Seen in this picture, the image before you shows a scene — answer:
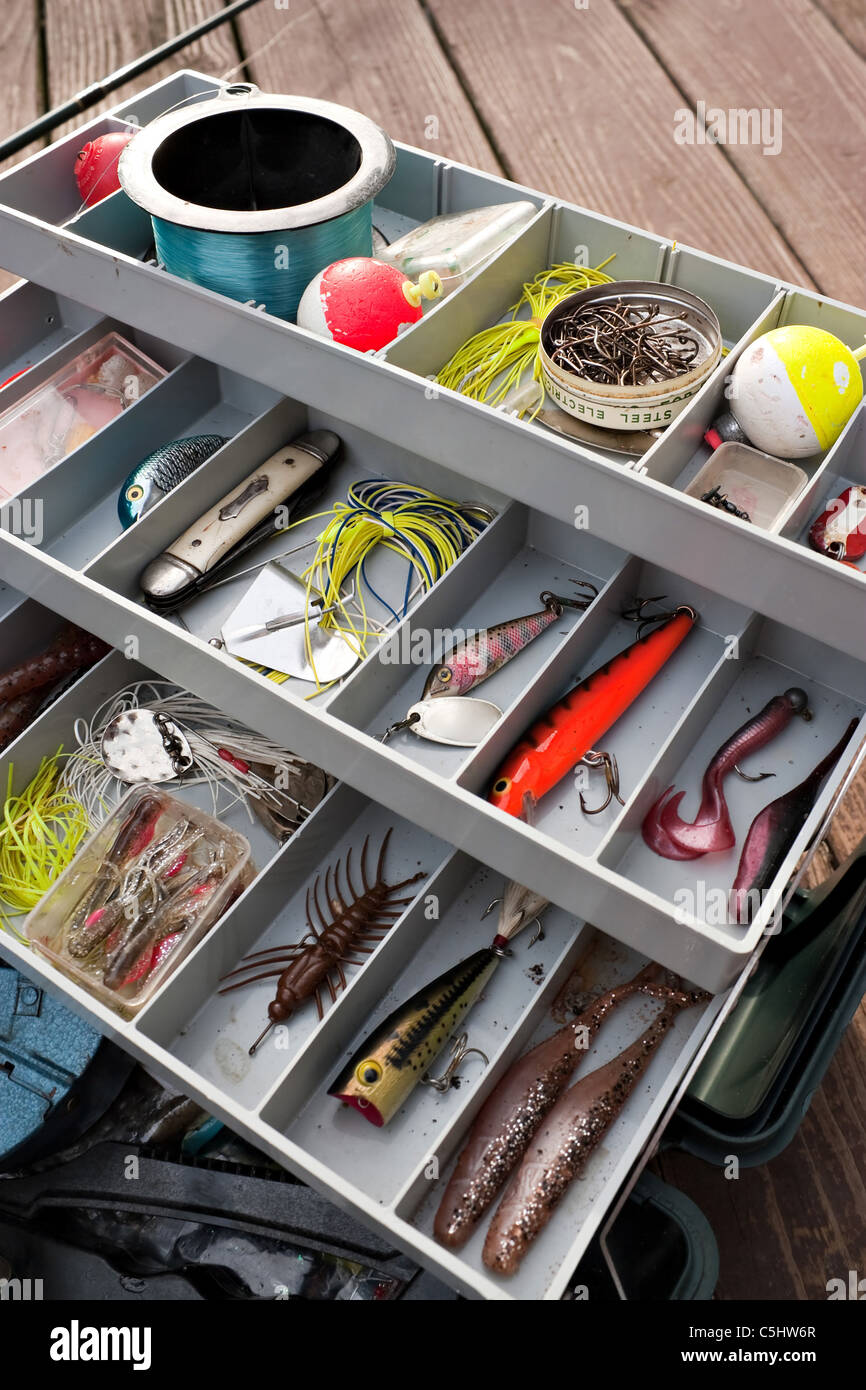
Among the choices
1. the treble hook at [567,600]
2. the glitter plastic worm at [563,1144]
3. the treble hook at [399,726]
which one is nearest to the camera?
the glitter plastic worm at [563,1144]

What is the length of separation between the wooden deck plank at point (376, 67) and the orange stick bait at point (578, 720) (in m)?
1.90

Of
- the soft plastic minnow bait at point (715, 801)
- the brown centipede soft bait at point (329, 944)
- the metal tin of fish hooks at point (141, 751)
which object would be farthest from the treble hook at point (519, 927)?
the metal tin of fish hooks at point (141, 751)

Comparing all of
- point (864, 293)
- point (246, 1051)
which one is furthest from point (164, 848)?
point (864, 293)

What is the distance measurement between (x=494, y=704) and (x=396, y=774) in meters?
0.26

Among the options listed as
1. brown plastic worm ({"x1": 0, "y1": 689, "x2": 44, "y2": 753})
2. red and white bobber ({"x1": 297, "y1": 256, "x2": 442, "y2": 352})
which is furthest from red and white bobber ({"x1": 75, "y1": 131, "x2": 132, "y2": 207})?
brown plastic worm ({"x1": 0, "y1": 689, "x2": 44, "y2": 753})

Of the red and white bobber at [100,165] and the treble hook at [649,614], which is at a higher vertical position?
the red and white bobber at [100,165]

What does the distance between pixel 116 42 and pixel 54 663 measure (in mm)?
2347

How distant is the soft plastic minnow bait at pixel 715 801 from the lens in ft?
4.99

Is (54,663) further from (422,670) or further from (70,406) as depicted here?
(422,670)

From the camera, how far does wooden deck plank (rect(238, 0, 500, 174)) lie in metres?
3.14

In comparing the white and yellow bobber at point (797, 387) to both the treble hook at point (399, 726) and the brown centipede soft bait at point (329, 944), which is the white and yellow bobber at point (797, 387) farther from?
the brown centipede soft bait at point (329, 944)

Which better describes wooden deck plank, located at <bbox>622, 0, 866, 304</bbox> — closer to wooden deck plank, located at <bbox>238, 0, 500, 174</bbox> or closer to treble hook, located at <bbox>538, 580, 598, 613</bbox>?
wooden deck plank, located at <bbox>238, 0, 500, 174</bbox>
